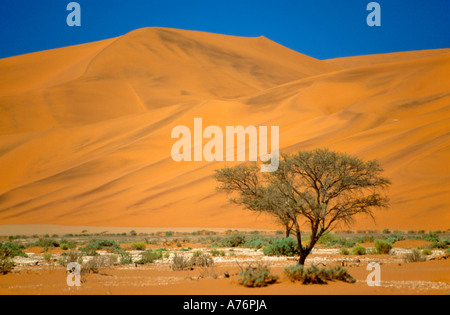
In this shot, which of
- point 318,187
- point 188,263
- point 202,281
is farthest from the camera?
point 188,263

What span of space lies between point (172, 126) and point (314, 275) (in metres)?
51.2

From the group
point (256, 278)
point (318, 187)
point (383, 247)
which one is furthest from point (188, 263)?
point (383, 247)

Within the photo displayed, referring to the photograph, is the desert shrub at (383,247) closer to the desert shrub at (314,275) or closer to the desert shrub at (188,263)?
the desert shrub at (188,263)

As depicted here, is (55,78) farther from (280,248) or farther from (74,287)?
(74,287)

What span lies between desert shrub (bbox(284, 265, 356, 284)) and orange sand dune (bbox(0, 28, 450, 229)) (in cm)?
2160

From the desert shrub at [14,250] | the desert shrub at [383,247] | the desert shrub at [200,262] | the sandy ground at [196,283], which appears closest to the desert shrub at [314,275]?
the sandy ground at [196,283]

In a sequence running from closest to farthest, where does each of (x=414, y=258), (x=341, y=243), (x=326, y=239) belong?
(x=414, y=258)
(x=341, y=243)
(x=326, y=239)

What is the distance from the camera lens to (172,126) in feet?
202

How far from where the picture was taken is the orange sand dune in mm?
40969

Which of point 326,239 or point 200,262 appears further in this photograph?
point 326,239

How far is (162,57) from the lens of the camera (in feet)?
308

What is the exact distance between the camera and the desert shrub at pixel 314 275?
11789 millimetres

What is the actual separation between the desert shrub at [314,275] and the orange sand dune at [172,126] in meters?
21.6

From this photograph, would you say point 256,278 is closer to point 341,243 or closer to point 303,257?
point 303,257
